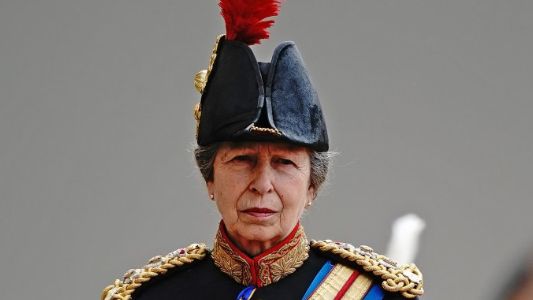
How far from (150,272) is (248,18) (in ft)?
2.82

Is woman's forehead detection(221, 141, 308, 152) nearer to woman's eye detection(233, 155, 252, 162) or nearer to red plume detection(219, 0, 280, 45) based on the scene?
woman's eye detection(233, 155, 252, 162)

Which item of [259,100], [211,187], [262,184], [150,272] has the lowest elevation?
[150,272]

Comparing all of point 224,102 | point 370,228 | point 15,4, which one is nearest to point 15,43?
point 15,4

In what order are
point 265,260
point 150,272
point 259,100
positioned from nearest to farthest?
point 259,100 < point 265,260 < point 150,272

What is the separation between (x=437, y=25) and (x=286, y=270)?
293 cm

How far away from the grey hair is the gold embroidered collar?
146 mm

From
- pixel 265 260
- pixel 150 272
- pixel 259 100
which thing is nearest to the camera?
pixel 259 100

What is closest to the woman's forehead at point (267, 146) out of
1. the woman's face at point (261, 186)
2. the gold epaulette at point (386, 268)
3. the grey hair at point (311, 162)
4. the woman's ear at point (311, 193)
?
the woman's face at point (261, 186)

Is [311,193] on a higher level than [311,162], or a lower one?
lower

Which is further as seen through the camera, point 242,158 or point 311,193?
point 311,193

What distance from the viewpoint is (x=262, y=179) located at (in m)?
2.85

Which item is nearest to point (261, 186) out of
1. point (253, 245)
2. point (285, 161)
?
point (285, 161)

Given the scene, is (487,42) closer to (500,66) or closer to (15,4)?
(500,66)

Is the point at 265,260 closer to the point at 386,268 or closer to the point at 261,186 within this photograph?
the point at 261,186
